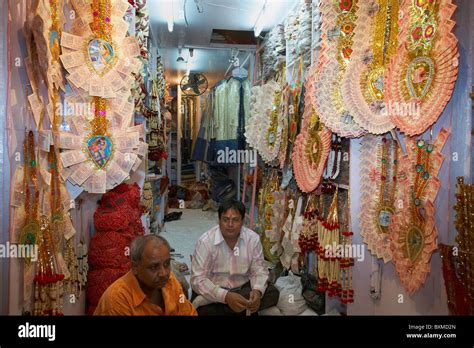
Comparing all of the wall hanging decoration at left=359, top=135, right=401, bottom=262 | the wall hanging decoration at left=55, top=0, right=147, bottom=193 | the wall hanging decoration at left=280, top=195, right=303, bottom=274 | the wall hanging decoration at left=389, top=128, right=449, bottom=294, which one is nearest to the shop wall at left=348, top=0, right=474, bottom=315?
the wall hanging decoration at left=389, top=128, right=449, bottom=294

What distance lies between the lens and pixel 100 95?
7.02 ft

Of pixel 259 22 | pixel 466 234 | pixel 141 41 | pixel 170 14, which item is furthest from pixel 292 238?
pixel 170 14

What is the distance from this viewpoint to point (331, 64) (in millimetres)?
2186

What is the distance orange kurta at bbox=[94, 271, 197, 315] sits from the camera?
124 cm

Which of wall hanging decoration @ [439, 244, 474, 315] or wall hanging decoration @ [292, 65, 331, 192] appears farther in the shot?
wall hanging decoration @ [292, 65, 331, 192]

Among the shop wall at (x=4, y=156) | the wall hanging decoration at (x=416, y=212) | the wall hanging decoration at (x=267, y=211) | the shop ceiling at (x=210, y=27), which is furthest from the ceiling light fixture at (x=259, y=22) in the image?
the shop wall at (x=4, y=156)

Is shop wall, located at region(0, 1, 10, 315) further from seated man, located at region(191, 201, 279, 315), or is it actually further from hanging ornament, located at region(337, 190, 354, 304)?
hanging ornament, located at region(337, 190, 354, 304)

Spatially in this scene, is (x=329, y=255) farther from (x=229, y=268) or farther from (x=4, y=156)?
(x=4, y=156)

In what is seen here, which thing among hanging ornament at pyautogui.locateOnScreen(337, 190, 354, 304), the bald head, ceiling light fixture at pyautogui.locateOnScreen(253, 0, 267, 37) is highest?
ceiling light fixture at pyautogui.locateOnScreen(253, 0, 267, 37)

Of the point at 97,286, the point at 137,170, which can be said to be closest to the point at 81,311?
the point at 97,286

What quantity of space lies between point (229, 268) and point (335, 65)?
1.29m

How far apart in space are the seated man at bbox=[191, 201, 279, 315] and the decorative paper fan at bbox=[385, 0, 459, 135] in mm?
924

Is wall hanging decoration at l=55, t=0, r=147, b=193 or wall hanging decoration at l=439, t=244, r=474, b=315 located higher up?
wall hanging decoration at l=55, t=0, r=147, b=193

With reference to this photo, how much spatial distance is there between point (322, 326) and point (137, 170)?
5.28ft
